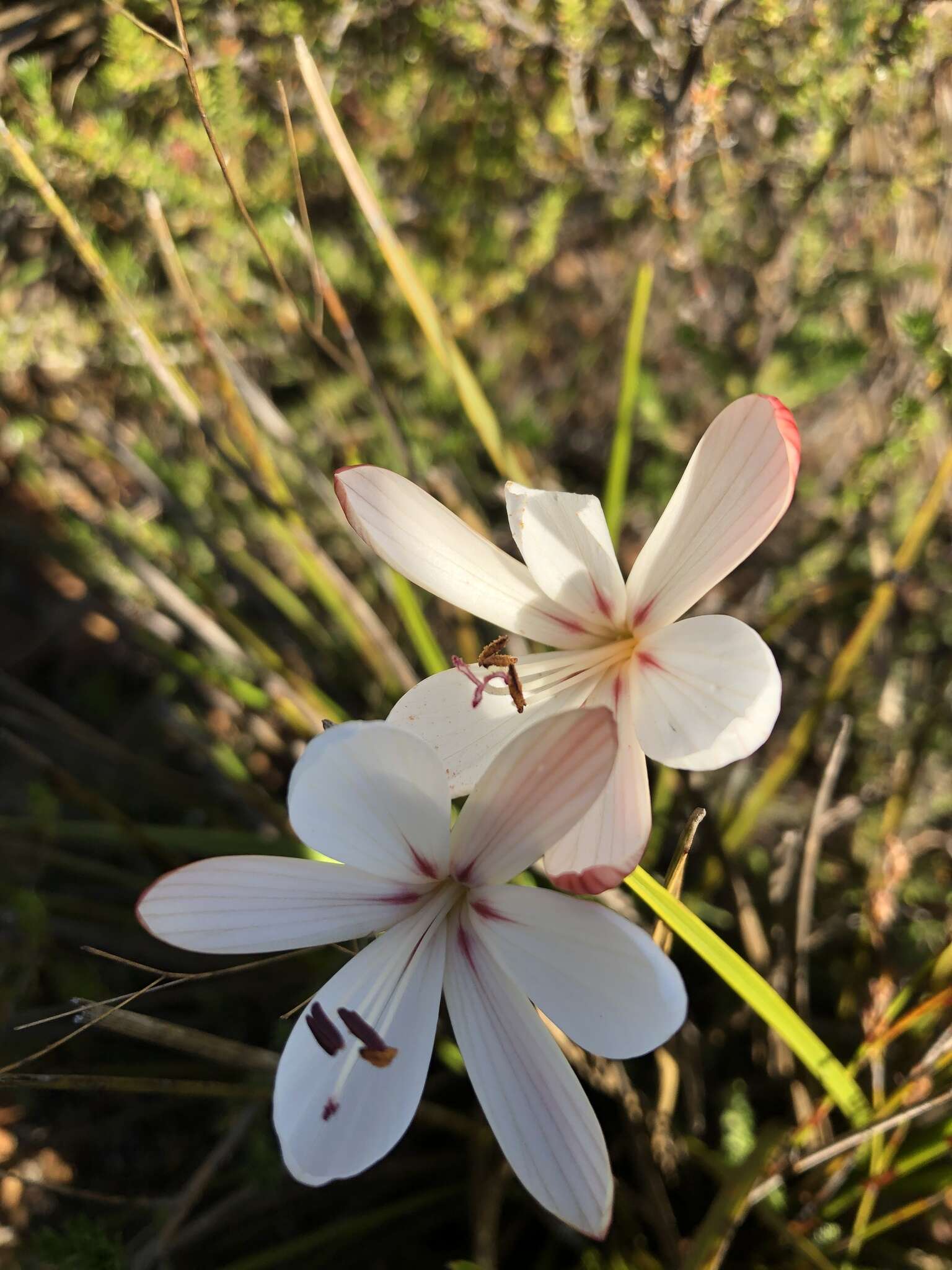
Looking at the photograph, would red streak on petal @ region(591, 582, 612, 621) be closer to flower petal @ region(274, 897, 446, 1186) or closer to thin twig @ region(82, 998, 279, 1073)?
flower petal @ region(274, 897, 446, 1186)

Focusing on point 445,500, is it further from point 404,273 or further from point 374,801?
point 374,801

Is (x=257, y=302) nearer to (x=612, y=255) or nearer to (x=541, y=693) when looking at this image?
(x=612, y=255)

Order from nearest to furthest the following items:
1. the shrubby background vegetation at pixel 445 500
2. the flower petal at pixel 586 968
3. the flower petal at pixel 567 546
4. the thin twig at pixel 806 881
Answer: the flower petal at pixel 586 968 → the flower petal at pixel 567 546 → the thin twig at pixel 806 881 → the shrubby background vegetation at pixel 445 500

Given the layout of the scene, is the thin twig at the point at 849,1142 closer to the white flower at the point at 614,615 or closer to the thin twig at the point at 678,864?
the thin twig at the point at 678,864

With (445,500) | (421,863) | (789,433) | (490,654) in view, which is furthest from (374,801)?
(445,500)

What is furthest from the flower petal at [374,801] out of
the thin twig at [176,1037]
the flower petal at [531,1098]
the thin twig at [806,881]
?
the thin twig at [806,881]

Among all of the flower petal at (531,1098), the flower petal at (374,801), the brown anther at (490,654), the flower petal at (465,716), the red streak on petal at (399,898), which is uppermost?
the brown anther at (490,654)

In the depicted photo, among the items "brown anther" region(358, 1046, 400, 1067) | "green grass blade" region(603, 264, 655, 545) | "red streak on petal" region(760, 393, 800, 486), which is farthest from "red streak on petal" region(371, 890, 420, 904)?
"green grass blade" region(603, 264, 655, 545)

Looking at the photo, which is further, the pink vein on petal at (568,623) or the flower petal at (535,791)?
the pink vein on petal at (568,623)
